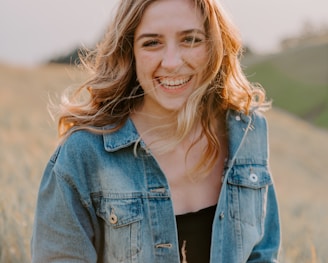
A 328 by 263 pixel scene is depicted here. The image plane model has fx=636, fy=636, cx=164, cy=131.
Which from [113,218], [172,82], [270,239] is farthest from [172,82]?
[270,239]

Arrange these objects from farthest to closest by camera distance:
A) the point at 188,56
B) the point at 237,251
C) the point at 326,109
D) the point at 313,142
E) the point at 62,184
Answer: the point at 326,109 → the point at 313,142 → the point at 237,251 → the point at 188,56 → the point at 62,184

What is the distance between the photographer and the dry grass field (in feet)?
11.2

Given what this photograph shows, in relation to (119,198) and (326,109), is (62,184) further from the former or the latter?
(326,109)

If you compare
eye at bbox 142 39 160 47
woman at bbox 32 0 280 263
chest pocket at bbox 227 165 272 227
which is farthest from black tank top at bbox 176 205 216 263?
eye at bbox 142 39 160 47

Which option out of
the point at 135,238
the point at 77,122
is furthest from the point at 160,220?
the point at 77,122

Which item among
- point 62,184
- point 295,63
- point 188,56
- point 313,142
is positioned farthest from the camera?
point 295,63

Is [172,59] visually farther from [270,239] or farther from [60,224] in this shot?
[270,239]

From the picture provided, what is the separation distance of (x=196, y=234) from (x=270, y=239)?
1.67 ft

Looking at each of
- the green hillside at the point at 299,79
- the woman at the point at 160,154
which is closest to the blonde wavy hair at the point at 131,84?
the woman at the point at 160,154

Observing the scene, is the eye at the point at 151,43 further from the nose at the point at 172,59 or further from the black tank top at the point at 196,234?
the black tank top at the point at 196,234

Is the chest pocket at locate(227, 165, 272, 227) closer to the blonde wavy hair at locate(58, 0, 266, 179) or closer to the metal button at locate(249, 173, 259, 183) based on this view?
the metal button at locate(249, 173, 259, 183)

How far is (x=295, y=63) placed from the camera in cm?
5016

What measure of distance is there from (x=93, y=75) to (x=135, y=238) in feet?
2.50

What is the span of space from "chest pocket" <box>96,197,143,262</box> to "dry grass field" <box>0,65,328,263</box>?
2.50 feet
